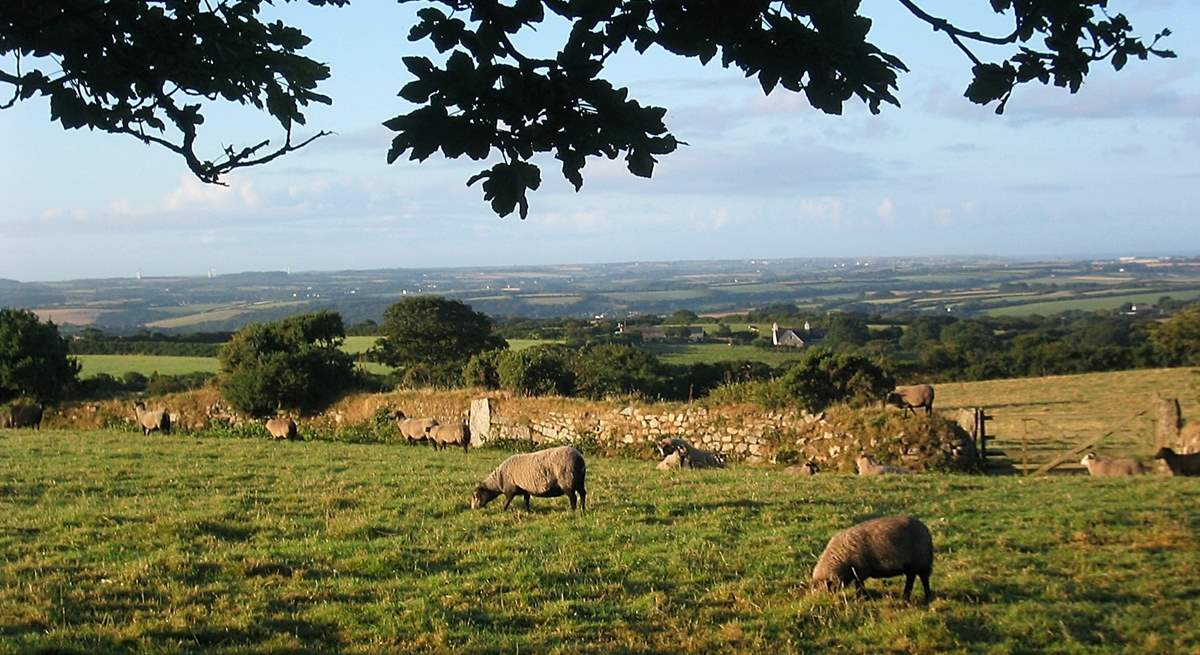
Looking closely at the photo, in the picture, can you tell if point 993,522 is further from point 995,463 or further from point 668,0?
point 995,463

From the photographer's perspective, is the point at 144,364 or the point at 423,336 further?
the point at 144,364

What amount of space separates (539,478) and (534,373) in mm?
18026

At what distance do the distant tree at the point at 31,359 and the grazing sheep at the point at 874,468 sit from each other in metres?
26.4

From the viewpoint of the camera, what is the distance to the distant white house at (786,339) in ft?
172

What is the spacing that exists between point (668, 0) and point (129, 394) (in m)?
35.7

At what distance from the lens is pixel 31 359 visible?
30984 mm

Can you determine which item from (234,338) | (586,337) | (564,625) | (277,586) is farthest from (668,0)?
(586,337)

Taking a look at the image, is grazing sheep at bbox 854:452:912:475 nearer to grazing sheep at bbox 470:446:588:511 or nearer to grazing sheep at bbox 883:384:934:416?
grazing sheep at bbox 883:384:934:416

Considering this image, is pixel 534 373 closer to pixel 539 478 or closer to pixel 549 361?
pixel 549 361

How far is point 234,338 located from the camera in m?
31.1

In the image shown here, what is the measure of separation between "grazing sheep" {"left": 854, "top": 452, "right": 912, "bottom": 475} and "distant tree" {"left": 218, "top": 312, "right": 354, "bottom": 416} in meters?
16.8

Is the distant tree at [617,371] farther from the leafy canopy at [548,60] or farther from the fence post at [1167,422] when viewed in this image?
the leafy canopy at [548,60]

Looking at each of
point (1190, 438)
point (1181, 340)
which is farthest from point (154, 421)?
point (1181, 340)

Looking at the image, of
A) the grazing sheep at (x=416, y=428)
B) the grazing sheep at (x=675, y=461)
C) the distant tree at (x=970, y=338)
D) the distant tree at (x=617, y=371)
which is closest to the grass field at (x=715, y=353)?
the distant tree at (x=617, y=371)
